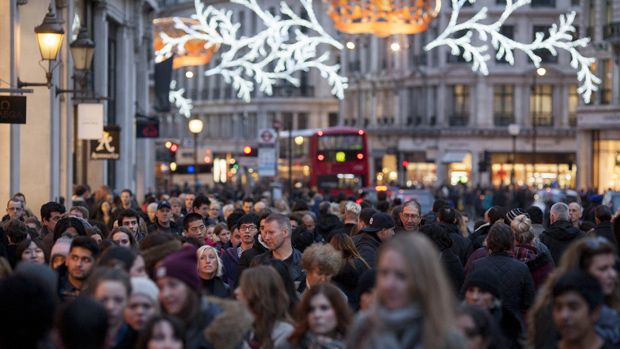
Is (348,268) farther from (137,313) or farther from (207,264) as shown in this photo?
(137,313)

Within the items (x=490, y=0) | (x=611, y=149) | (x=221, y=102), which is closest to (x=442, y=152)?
(x=490, y=0)

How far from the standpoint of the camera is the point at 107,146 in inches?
1336

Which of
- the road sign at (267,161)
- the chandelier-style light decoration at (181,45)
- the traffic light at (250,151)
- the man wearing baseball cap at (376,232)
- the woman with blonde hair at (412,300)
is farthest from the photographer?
the traffic light at (250,151)

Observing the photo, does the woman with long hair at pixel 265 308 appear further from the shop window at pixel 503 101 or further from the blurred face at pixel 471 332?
the shop window at pixel 503 101

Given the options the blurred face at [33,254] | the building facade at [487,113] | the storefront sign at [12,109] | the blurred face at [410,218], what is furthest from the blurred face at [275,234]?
the building facade at [487,113]

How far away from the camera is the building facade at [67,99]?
2594 centimetres

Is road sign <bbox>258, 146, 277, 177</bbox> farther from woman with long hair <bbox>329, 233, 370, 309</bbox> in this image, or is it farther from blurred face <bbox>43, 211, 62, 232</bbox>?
woman with long hair <bbox>329, 233, 370, 309</bbox>

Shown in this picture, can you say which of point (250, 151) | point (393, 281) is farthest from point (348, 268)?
point (250, 151)

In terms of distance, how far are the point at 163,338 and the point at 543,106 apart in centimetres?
8049

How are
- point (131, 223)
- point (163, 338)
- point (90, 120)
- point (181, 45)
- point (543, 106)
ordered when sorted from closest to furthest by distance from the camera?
point (163, 338)
point (131, 223)
point (90, 120)
point (181, 45)
point (543, 106)

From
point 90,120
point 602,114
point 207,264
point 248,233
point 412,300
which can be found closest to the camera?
point 412,300

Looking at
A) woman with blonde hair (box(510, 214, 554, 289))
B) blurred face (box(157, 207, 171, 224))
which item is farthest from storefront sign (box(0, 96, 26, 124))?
woman with blonde hair (box(510, 214, 554, 289))

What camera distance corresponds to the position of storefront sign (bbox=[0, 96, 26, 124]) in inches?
825

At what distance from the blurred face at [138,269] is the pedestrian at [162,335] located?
1711mm
